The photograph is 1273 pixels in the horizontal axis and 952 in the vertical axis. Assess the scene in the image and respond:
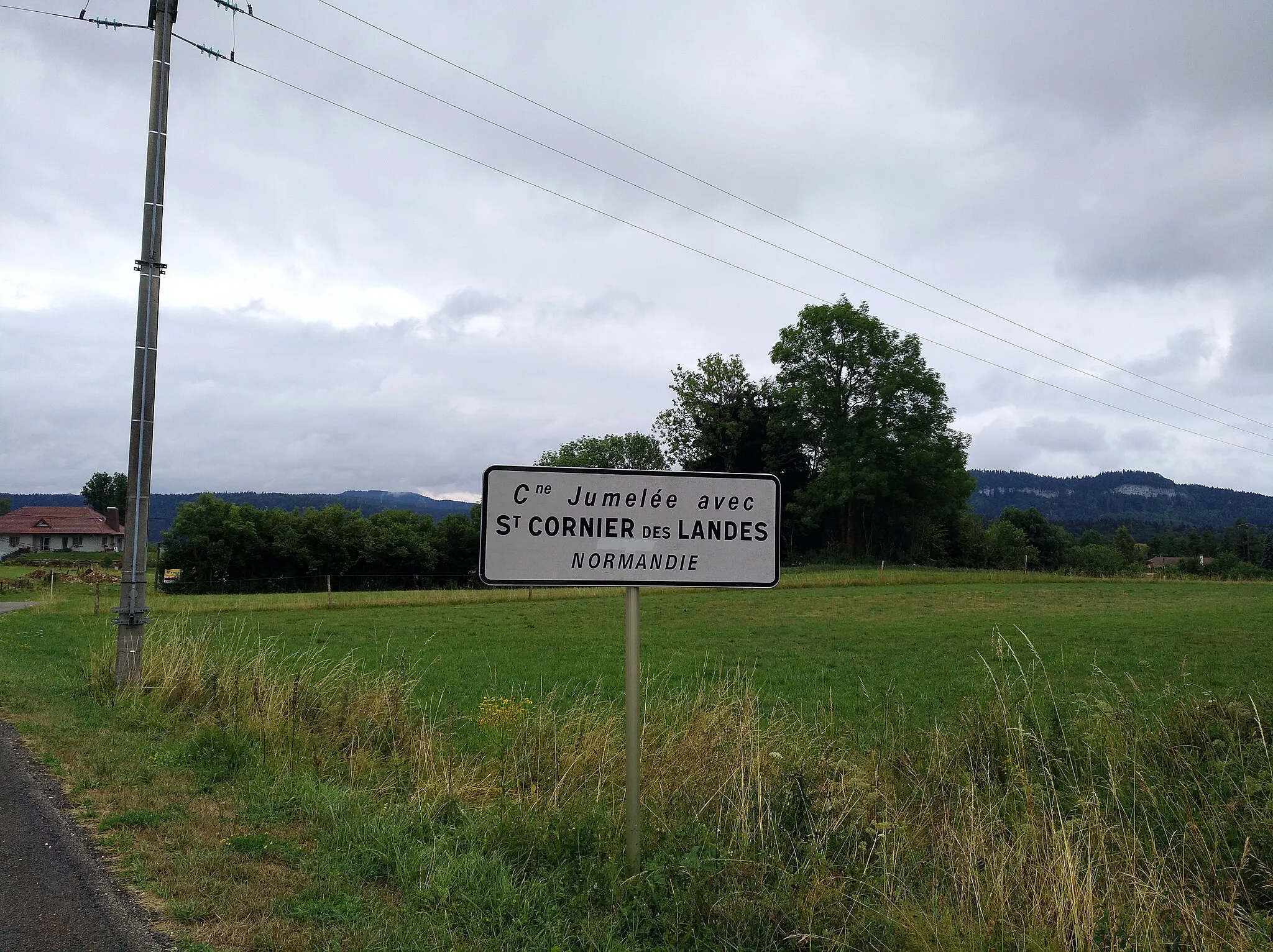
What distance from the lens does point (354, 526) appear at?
90.2m

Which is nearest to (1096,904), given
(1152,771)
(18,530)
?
(1152,771)

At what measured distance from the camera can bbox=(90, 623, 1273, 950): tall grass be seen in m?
3.99

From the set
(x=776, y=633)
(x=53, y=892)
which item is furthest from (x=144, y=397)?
(x=776, y=633)

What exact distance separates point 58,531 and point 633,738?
143m

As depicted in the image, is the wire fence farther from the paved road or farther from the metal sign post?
the metal sign post

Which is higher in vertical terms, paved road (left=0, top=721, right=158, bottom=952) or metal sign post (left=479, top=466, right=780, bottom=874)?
metal sign post (left=479, top=466, right=780, bottom=874)

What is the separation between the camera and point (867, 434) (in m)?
68.5

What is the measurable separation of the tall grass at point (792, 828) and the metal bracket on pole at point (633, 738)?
0.16m

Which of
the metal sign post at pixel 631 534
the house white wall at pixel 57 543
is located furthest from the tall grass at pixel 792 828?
the house white wall at pixel 57 543

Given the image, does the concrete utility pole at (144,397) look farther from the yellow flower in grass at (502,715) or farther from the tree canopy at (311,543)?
the tree canopy at (311,543)

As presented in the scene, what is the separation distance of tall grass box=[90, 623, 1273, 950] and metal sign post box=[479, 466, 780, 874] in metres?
0.59

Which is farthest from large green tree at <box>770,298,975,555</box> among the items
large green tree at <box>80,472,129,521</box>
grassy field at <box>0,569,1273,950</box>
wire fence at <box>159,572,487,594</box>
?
large green tree at <box>80,472,129,521</box>

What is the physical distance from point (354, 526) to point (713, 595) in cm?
5752

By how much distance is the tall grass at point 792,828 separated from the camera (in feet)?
13.1
